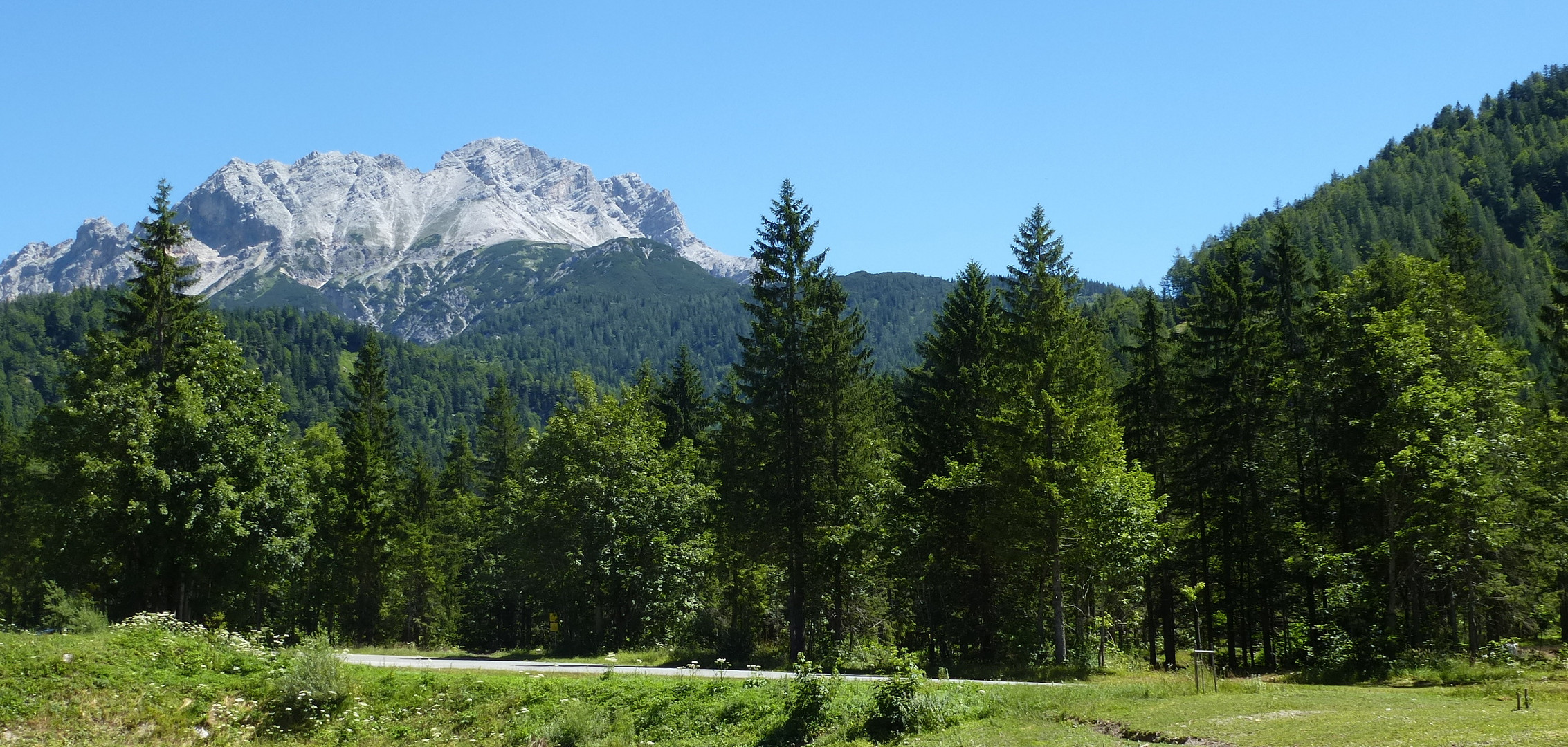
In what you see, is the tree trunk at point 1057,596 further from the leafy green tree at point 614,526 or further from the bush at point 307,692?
the bush at point 307,692

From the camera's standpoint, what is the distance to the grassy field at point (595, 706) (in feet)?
56.9

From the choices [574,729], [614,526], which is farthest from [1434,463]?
[614,526]

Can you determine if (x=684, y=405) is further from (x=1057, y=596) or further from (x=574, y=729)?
(x=574, y=729)

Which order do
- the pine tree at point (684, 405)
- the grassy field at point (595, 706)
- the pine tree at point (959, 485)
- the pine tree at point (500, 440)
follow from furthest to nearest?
the pine tree at point (500, 440) < the pine tree at point (684, 405) < the pine tree at point (959, 485) < the grassy field at point (595, 706)

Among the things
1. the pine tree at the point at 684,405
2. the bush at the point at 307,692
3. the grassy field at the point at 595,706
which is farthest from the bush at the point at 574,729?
the pine tree at the point at 684,405

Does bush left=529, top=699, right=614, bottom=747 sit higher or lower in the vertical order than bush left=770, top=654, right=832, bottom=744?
lower

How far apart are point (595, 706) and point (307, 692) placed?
665 centimetres

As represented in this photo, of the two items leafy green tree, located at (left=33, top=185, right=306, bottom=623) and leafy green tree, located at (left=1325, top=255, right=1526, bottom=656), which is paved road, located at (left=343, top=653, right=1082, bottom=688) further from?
leafy green tree, located at (left=1325, top=255, right=1526, bottom=656)

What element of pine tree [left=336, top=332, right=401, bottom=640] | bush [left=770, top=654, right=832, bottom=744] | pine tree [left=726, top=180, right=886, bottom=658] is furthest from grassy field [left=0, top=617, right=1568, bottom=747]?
pine tree [left=336, top=332, right=401, bottom=640]

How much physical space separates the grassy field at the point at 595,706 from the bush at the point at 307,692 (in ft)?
0.12

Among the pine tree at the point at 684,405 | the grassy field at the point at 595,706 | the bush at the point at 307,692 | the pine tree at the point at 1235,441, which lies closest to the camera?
the grassy field at the point at 595,706

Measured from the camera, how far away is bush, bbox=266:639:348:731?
871 inches

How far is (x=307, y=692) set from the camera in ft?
73.5

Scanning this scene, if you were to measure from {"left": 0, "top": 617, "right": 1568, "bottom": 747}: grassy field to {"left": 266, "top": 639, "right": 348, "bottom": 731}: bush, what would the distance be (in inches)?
1.4
